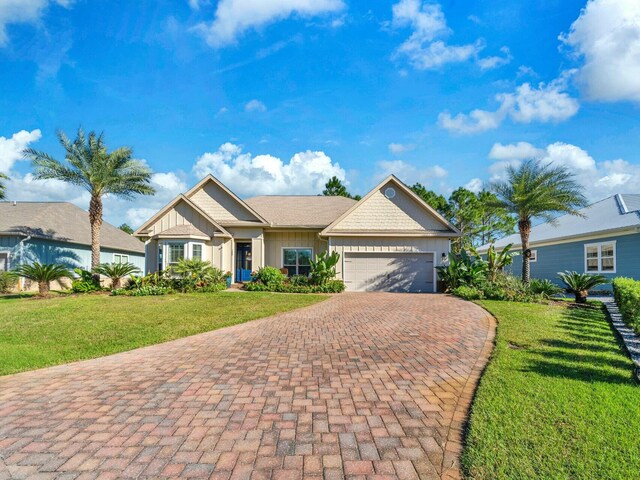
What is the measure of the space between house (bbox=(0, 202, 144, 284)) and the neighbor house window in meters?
31.3

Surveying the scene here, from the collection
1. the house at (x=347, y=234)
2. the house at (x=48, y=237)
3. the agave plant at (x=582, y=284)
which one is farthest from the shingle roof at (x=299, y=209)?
the house at (x=48, y=237)

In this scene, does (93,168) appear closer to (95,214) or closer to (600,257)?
(95,214)

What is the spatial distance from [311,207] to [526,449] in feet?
65.5

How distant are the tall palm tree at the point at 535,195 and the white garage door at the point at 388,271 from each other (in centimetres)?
477

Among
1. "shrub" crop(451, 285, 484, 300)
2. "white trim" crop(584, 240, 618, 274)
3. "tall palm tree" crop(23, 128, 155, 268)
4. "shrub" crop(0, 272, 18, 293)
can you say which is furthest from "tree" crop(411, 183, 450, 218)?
"shrub" crop(0, 272, 18, 293)

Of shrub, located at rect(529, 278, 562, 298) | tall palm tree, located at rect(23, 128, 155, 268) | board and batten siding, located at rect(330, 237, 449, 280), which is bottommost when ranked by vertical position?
shrub, located at rect(529, 278, 562, 298)

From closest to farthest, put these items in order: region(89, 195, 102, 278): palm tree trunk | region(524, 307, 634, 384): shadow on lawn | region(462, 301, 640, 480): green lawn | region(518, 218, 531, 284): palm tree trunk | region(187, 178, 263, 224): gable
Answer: region(462, 301, 640, 480): green lawn, region(524, 307, 634, 384): shadow on lawn, region(518, 218, 531, 284): palm tree trunk, region(89, 195, 102, 278): palm tree trunk, region(187, 178, 263, 224): gable

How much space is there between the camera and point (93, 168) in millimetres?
17812

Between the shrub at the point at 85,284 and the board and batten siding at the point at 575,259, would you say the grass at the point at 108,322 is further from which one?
the board and batten siding at the point at 575,259

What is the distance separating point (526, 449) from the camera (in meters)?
3.06

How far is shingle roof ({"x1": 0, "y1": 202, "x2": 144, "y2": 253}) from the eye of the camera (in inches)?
790

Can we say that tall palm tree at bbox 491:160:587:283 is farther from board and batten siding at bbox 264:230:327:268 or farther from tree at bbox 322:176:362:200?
tree at bbox 322:176:362:200

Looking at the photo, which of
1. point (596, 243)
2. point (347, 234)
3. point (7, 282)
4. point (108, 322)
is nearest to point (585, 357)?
point (108, 322)

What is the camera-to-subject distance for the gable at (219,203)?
1933 centimetres
